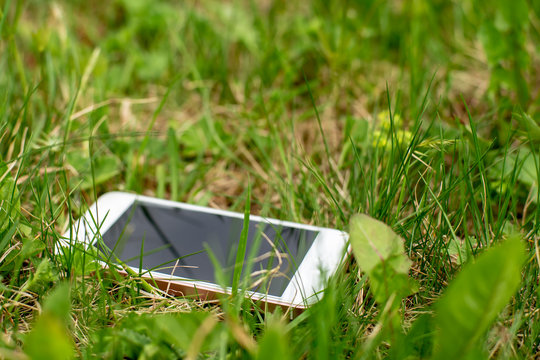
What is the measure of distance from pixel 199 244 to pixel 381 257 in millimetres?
431

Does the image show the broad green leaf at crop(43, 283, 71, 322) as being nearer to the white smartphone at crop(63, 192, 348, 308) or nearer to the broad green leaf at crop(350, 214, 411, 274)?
the white smartphone at crop(63, 192, 348, 308)

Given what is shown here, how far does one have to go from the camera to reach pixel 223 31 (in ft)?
6.98

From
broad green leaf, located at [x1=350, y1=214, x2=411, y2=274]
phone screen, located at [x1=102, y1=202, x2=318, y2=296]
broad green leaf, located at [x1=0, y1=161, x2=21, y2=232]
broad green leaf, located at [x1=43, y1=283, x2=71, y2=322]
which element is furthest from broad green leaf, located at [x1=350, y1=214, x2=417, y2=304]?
broad green leaf, located at [x1=0, y1=161, x2=21, y2=232]

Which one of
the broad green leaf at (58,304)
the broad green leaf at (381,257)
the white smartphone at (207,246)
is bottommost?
the white smartphone at (207,246)

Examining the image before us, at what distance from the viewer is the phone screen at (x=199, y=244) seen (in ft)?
3.67

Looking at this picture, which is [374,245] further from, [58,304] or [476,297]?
[58,304]

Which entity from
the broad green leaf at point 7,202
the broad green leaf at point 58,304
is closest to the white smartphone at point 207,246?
the broad green leaf at point 7,202

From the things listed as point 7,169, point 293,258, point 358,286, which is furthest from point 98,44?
point 358,286

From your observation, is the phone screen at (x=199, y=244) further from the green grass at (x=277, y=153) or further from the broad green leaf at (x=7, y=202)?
the broad green leaf at (x=7, y=202)

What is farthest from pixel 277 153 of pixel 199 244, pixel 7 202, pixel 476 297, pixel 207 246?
pixel 476 297

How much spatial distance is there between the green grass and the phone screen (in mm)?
63

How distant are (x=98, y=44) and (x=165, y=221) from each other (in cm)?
113

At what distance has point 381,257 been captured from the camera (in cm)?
96

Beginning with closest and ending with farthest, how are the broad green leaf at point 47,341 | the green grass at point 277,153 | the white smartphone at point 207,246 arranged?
the broad green leaf at point 47,341 → the green grass at point 277,153 → the white smartphone at point 207,246
